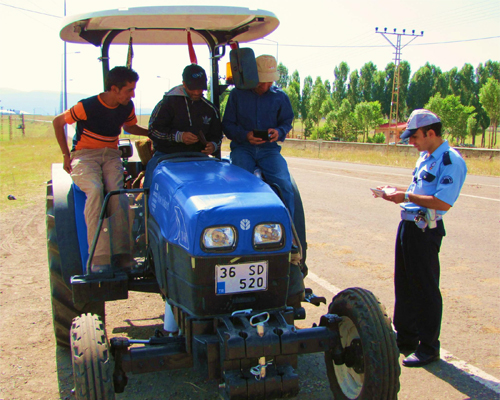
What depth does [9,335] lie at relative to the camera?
15.1ft

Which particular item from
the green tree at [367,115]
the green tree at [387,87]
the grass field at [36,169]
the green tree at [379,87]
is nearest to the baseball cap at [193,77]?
the grass field at [36,169]

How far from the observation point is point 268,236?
2.92 meters

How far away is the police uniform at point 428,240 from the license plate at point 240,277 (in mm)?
1667

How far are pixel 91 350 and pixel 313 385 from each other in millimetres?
1708

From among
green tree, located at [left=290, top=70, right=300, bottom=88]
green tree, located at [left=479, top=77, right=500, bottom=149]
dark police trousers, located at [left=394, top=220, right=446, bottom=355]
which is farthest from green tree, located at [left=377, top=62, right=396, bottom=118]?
dark police trousers, located at [left=394, top=220, right=446, bottom=355]

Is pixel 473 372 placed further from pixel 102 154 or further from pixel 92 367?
pixel 102 154

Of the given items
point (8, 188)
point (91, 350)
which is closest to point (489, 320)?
point (91, 350)

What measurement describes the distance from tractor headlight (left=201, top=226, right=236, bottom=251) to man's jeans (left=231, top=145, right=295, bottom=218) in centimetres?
144

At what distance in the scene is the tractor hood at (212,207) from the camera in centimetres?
282

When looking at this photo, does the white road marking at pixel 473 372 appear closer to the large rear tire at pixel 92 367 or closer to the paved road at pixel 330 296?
the paved road at pixel 330 296

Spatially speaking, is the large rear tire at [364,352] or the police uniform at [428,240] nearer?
the large rear tire at [364,352]

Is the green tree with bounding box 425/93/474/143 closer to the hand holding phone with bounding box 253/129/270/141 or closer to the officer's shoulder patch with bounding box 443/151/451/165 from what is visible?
the officer's shoulder patch with bounding box 443/151/451/165

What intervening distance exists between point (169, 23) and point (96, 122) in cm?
113

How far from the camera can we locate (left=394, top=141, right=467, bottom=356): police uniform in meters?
3.90
